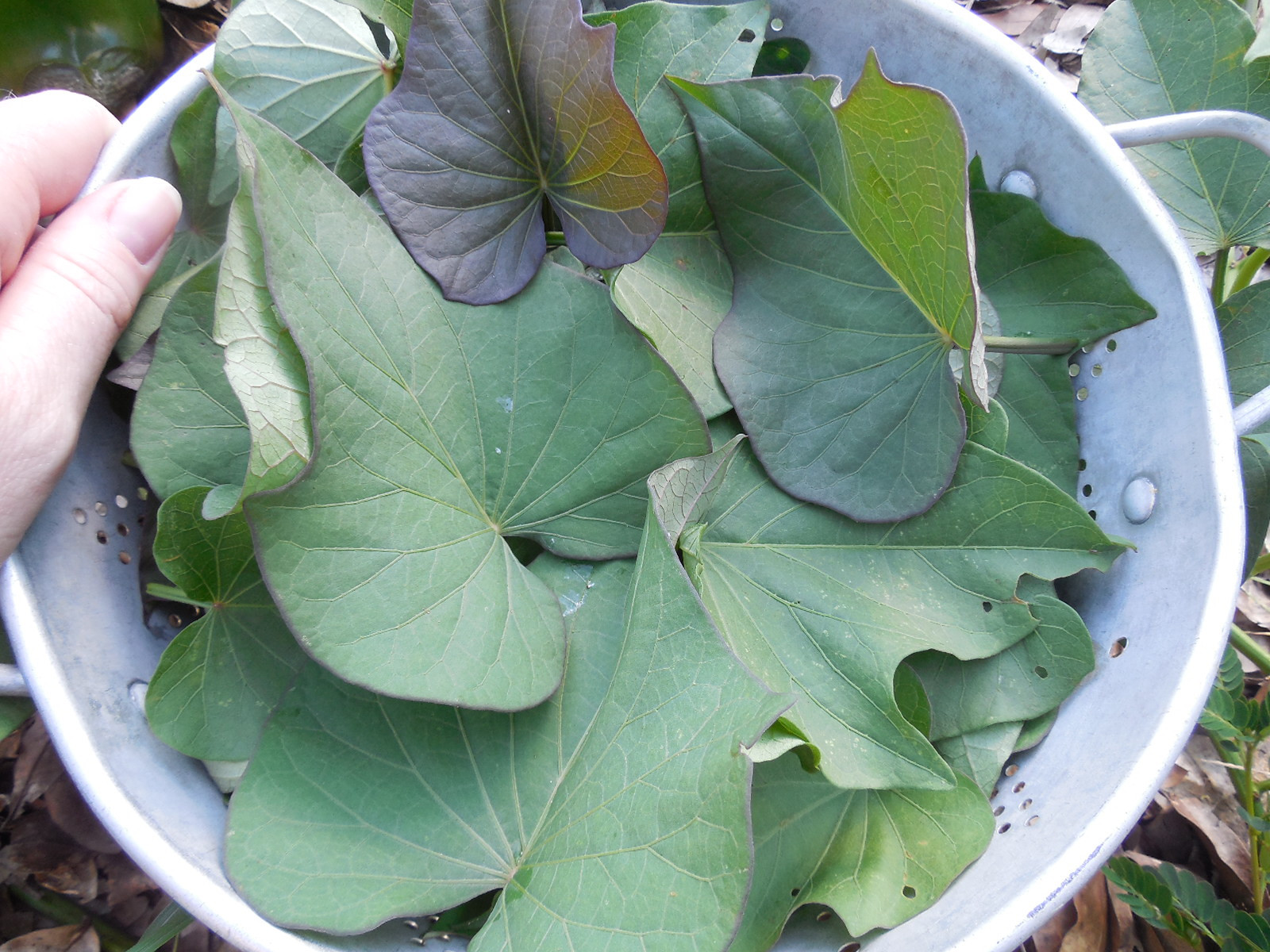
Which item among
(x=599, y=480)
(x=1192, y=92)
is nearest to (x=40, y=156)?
(x=599, y=480)

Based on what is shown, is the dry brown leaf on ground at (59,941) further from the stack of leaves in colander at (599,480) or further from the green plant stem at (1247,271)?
the green plant stem at (1247,271)

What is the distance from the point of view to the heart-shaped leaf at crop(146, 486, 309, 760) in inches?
22.0

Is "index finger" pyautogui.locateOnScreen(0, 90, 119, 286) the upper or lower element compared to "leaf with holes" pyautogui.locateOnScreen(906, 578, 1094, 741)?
upper

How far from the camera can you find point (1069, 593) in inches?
27.3

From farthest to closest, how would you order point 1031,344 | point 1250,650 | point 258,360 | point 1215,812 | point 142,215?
point 1215,812, point 1250,650, point 1031,344, point 142,215, point 258,360

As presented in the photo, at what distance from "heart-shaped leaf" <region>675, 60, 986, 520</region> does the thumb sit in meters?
0.41

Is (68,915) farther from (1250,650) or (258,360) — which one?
(1250,650)

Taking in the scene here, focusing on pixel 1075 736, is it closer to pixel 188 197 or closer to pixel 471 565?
pixel 471 565

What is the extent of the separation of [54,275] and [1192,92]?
0.94 metres

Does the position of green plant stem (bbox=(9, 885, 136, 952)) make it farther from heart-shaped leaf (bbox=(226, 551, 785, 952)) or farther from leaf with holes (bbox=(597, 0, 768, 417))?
leaf with holes (bbox=(597, 0, 768, 417))

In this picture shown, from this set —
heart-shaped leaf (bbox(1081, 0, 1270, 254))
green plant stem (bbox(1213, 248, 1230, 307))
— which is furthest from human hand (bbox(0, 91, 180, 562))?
green plant stem (bbox(1213, 248, 1230, 307))

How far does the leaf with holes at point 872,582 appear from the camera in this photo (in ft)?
1.89

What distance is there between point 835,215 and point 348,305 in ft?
1.19

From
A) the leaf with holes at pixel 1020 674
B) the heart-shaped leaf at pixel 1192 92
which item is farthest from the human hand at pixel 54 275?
the heart-shaped leaf at pixel 1192 92
